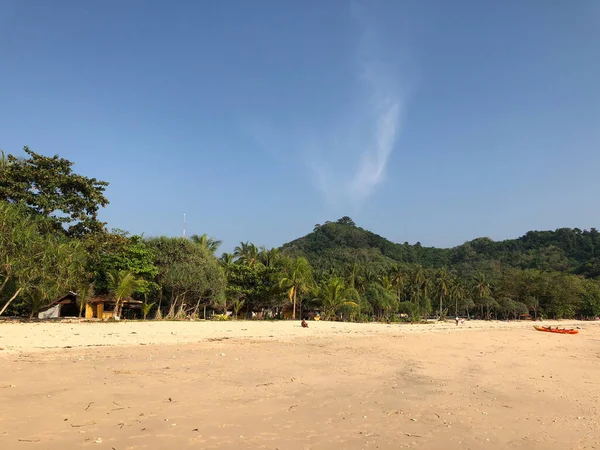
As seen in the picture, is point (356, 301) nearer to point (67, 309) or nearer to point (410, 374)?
point (67, 309)

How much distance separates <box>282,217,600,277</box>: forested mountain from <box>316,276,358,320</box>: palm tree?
2894 inches

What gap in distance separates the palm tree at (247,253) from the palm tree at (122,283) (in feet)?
64.7

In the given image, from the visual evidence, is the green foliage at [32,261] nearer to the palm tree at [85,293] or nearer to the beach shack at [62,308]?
the palm tree at [85,293]

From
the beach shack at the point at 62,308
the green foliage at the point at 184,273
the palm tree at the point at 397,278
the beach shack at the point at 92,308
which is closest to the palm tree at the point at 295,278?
the green foliage at the point at 184,273

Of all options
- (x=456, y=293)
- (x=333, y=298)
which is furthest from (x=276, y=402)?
(x=456, y=293)

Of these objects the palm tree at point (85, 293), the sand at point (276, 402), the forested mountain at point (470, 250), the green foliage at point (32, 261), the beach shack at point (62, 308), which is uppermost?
the forested mountain at point (470, 250)

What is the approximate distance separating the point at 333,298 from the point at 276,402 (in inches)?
1688

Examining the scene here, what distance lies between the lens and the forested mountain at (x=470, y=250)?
454 feet

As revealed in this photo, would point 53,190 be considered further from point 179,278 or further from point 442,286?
point 442,286

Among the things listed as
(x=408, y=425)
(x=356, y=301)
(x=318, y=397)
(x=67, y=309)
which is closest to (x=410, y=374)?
(x=318, y=397)

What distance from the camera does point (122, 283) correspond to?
97.3ft

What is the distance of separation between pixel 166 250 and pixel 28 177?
12043 mm

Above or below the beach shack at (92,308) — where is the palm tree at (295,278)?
above

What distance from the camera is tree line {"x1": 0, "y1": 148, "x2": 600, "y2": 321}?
24219mm
